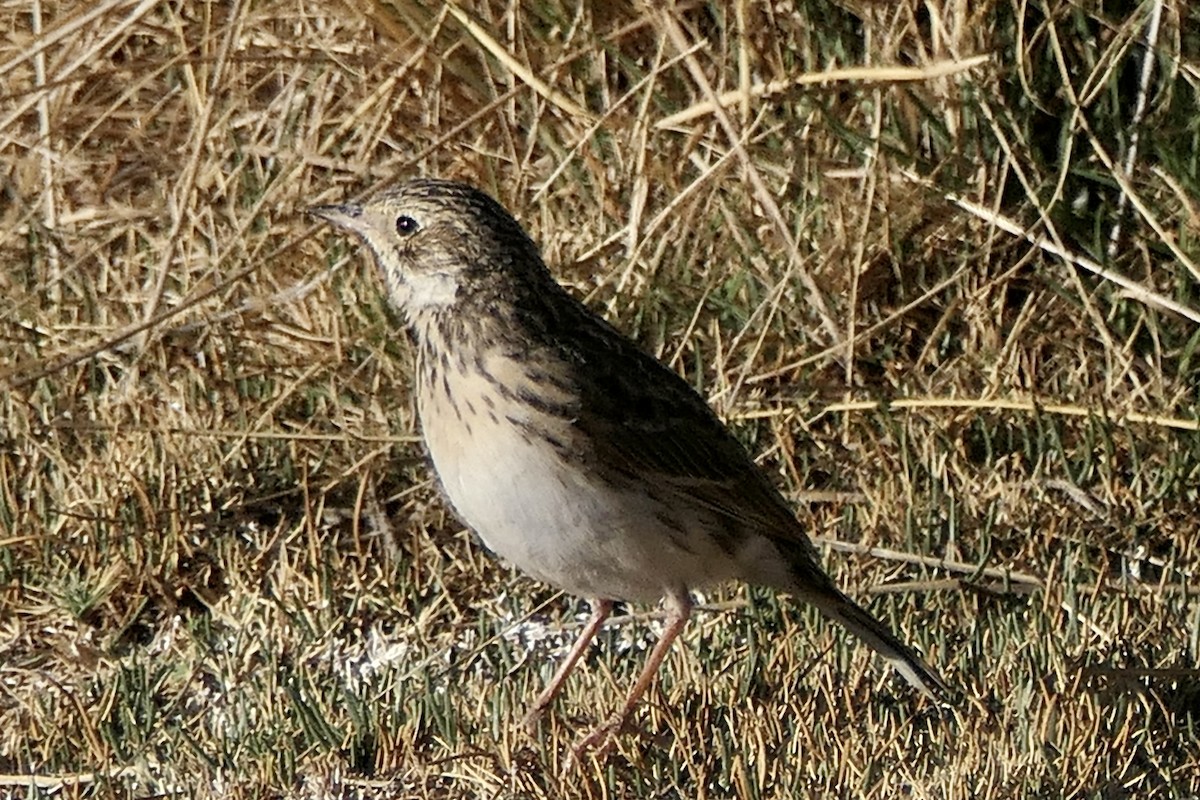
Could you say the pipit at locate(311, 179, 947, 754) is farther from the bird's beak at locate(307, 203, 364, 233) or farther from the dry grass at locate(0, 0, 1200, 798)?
the dry grass at locate(0, 0, 1200, 798)

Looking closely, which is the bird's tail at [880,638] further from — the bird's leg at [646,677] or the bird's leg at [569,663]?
the bird's leg at [569,663]

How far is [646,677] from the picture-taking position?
4.89 metres

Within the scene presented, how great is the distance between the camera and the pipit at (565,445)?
188 inches

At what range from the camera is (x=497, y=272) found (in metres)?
5.10

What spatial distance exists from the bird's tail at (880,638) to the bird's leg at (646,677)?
12.2 inches

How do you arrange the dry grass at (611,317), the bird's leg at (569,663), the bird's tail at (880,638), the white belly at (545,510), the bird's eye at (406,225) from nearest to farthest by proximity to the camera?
the white belly at (545,510)
the bird's leg at (569,663)
the bird's tail at (880,638)
the bird's eye at (406,225)
the dry grass at (611,317)

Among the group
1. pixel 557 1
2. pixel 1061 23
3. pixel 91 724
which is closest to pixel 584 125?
pixel 557 1

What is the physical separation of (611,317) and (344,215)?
140cm

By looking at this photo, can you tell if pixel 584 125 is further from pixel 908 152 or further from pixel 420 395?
pixel 420 395

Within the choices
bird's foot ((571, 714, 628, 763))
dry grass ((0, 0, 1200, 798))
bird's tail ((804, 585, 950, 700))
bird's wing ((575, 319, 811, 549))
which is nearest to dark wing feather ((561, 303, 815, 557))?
bird's wing ((575, 319, 811, 549))

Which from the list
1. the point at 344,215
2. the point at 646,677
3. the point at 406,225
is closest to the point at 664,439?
the point at 646,677

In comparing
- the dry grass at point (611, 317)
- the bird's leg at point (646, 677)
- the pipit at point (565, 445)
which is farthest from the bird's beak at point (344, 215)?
the bird's leg at point (646, 677)

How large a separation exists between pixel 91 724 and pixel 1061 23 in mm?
3356

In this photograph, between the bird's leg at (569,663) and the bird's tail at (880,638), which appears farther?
the bird's tail at (880,638)
